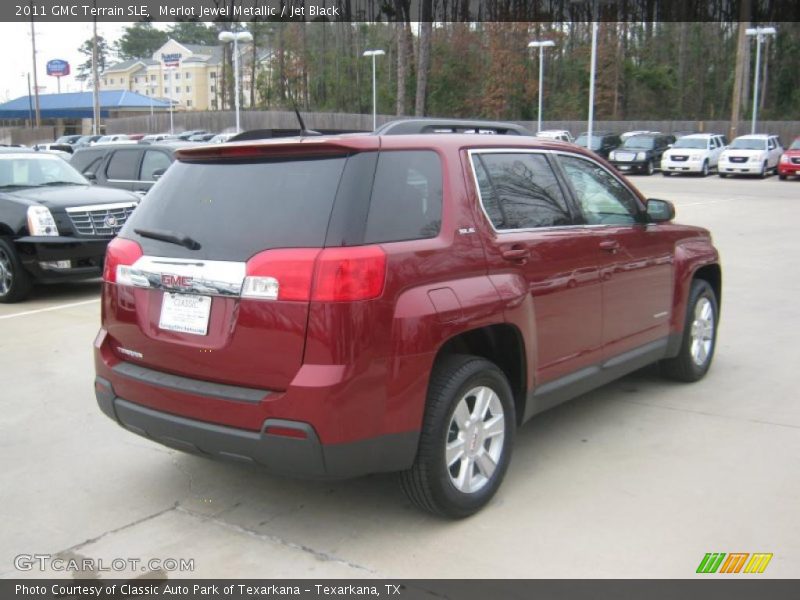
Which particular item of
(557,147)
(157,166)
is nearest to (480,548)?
(557,147)

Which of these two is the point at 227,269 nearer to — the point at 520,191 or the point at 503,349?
the point at 503,349

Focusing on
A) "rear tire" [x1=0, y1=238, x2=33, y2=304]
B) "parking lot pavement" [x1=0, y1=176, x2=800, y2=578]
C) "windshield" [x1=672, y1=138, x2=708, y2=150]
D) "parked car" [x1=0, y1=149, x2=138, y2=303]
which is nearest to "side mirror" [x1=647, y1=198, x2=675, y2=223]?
"parking lot pavement" [x1=0, y1=176, x2=800, y2=578]

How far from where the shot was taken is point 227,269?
3543 mm

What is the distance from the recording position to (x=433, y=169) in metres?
3.91

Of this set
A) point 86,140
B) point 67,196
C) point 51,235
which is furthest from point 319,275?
point 86,140

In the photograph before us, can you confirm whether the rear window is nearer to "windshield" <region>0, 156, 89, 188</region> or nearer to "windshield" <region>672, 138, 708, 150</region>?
"windshield" <region>0, 156, 89, 188</region>

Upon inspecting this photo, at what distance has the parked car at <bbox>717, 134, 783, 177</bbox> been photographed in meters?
33.7

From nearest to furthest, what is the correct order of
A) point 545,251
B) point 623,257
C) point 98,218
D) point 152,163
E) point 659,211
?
1. point 545,251
2. point 623,257
3. point 659,211
4. point 98,218
5. point 152,163

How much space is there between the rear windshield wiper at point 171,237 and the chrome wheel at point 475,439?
4.71 ft

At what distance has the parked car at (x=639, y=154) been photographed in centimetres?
3722

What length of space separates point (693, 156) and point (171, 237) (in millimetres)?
34589

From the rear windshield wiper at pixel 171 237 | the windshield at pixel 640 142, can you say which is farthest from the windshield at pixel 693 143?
the rear windshield wiper at pixel 171 237

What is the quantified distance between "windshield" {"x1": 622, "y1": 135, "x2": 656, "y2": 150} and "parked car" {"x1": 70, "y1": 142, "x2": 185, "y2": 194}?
95.1 feet

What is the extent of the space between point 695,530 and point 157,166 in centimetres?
1157
